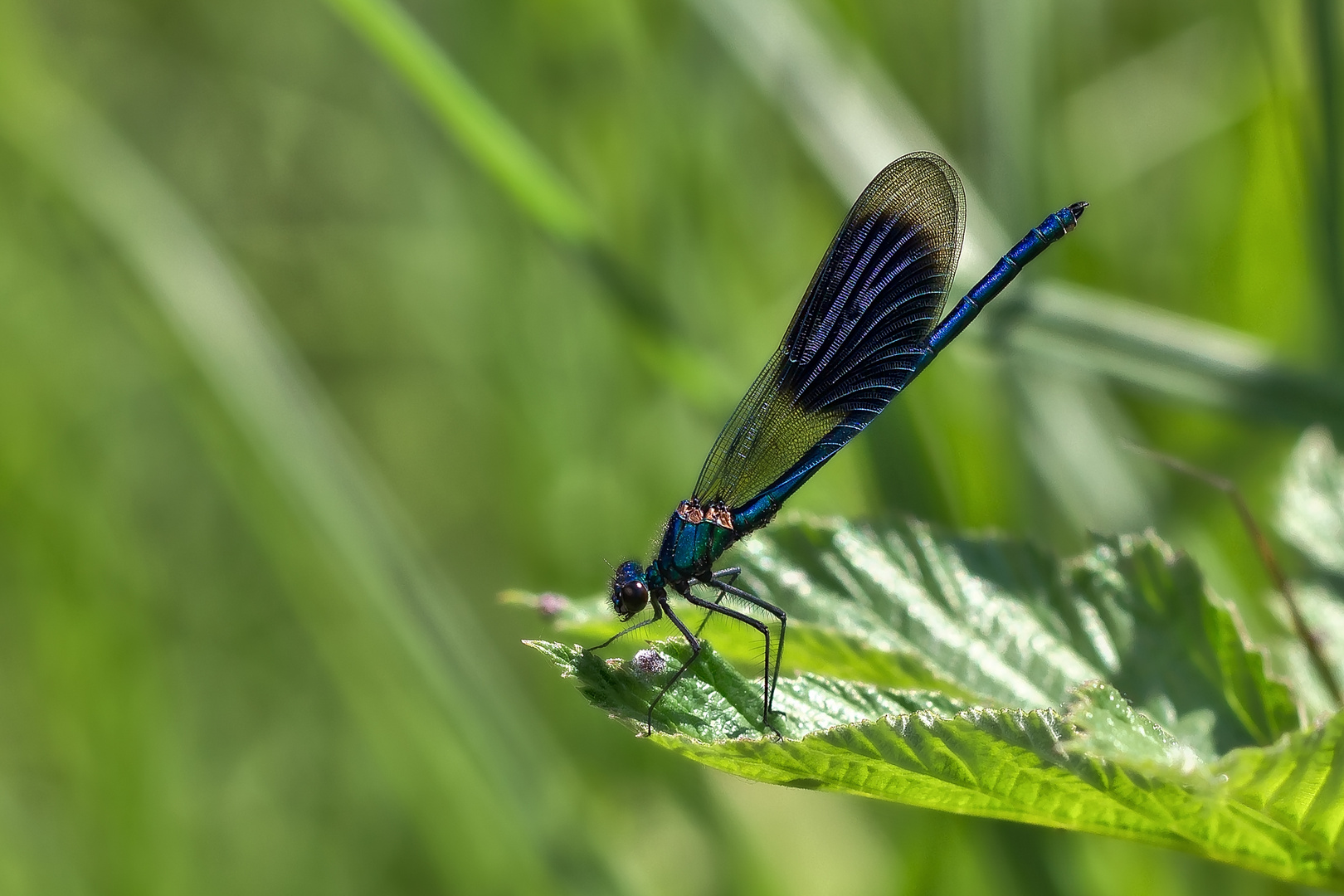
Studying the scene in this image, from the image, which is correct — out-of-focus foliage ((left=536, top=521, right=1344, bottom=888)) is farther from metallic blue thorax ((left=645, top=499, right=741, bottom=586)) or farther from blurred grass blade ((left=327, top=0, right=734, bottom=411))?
blurred grass blade ((left=327, top=0, right=734, bottom=411))

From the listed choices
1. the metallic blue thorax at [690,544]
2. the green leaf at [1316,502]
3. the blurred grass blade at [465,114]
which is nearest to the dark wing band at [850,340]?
the metallic blue thorax at [690,544]

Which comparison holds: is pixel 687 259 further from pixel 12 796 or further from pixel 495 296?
pixel 12 796

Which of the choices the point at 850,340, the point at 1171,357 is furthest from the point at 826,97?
the point at 1171,357

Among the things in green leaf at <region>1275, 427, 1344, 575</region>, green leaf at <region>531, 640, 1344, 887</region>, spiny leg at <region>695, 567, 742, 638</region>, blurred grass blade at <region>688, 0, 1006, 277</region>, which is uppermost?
blurred grass blade at <region>688, 0, 1006, 277</region>

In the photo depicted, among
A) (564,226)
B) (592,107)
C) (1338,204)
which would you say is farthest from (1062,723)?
(592,107)

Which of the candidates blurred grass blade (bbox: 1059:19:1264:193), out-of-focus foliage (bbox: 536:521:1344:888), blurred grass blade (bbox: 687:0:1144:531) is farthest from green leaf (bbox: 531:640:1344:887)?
blurred grass blade (bbox: 1059:19:1264:193)

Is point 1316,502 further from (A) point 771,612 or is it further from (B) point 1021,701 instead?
(A) point 771,612

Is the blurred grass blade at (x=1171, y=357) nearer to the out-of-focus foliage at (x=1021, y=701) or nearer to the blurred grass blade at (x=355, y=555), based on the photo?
the out-of-focus foliage at (x=1021, y=701)
